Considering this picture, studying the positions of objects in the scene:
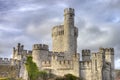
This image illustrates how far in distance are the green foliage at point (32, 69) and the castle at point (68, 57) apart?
2.05 meters

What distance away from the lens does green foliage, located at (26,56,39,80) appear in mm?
71312

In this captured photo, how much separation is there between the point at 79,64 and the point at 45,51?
942 centimetres

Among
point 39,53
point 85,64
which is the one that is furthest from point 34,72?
point 85,64

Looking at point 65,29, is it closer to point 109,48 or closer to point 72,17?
point 72,17

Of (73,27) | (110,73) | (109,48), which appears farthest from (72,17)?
(110,73)

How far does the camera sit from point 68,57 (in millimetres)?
82375

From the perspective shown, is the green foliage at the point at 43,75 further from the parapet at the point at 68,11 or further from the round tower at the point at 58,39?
the parapet at the point at 68,11

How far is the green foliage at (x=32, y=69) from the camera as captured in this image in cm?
7131

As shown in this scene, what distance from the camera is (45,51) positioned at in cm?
7825

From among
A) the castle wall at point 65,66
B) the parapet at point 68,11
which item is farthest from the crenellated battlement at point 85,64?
the parapet at point 68,11

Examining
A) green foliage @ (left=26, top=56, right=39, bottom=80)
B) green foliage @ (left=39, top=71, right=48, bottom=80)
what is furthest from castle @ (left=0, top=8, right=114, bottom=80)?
green foliage @ (left=26, top=56, right=39, bottom=80)

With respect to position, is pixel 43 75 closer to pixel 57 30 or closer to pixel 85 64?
pixel 85 64

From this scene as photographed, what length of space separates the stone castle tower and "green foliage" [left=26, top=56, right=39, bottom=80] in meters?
12.7

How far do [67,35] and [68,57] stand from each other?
17.0ft
